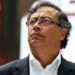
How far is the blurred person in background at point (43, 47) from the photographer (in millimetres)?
2064

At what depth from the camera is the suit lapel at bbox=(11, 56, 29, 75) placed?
206 cm

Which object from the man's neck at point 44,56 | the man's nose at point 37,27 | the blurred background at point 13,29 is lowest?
the blurred background at point 13,29

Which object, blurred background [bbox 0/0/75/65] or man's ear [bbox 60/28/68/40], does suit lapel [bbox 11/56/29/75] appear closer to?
man's ear [bbox 60/28/68/40]

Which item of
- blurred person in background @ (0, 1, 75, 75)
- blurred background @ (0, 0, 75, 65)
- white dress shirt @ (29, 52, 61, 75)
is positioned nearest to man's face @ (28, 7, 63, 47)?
blurred person in background @ (0, 1, 75, 75)

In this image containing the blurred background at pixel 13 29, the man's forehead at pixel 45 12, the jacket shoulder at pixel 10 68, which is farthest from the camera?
the blurred background at pixel 13 29

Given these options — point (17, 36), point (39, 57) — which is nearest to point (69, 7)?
point (17, 36)

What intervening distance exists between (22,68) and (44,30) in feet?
0.91

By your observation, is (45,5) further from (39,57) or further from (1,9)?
(1,9)

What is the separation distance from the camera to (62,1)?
9.90 feet

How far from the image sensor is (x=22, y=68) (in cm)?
209

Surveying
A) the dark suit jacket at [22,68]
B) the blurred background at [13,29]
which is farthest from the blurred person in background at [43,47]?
the blurred background at [13,29]

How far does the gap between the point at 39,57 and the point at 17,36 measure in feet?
3.76

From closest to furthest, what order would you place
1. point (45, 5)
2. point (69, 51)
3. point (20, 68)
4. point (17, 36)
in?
1. point (20, 68)
2. point (45, 5)
3. point (69, 51)
4. point (17, 36)

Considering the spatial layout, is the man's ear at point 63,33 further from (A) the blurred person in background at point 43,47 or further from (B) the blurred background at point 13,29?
(B) the blurred background at point 13,29
